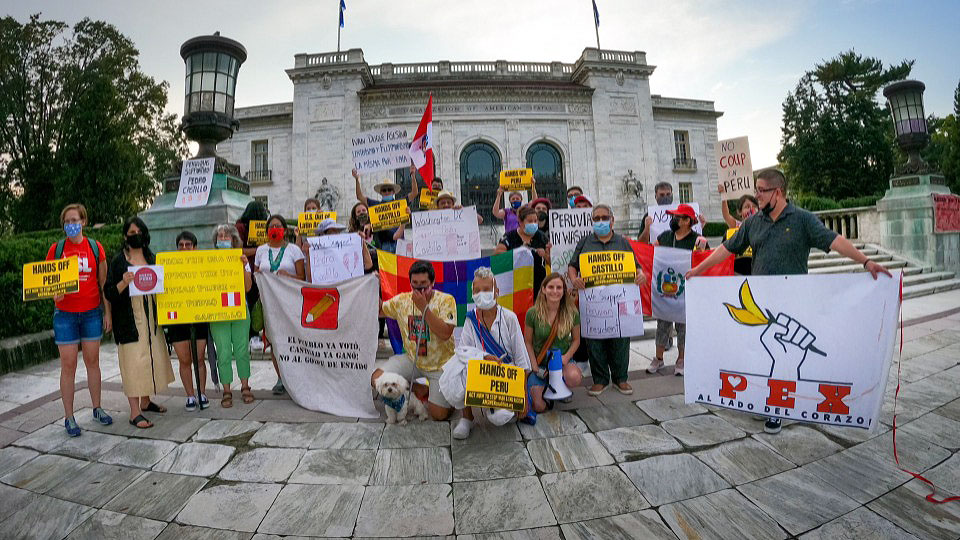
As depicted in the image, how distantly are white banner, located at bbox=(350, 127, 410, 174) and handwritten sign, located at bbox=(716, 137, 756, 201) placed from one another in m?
4.85

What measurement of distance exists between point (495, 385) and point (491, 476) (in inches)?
25.8

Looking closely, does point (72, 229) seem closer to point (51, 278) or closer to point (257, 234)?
point (51, 278)

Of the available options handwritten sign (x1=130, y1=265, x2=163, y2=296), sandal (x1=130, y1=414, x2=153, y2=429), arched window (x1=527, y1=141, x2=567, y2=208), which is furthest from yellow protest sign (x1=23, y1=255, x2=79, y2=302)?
arched window (x1=527, y1=141, x2=567, y2=208)

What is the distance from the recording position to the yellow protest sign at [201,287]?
12.9 feet

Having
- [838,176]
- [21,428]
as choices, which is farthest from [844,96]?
[21,428]

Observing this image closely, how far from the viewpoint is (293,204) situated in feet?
77.1

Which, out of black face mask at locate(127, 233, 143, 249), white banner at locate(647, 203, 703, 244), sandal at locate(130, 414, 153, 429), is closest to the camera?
sandal at locate(130, 414, 153, 429)

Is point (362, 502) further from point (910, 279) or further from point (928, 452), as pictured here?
point (910, 279)

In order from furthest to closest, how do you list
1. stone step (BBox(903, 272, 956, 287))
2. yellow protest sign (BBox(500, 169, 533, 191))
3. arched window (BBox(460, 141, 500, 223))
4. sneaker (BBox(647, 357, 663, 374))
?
arched window (BBox(460, 141, 500, 223)) < stone step (BBox(903, 272, 956, 287)) < yellow protest sign (BBox(500, 169, 533, 191)) < sneaker (BBox(647, 357, 663, 374))

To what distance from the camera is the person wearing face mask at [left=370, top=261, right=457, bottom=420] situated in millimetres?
3691

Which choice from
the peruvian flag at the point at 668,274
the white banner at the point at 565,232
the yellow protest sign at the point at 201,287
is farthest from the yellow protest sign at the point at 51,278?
the peruvian flag at the point at 668,274

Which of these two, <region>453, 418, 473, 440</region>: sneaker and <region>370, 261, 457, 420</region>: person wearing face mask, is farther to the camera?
<region>370, 261, 457, 420</region>: person wearing face mask

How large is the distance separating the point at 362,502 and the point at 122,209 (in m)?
25.0

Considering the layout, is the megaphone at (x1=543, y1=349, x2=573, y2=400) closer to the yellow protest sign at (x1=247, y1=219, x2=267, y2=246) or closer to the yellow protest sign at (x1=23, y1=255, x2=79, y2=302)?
the yellow protest sign at (x1=247, y1=219, x2=267, y2=246)
